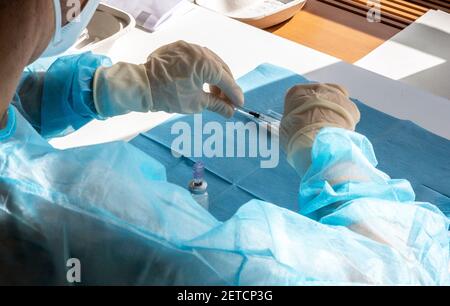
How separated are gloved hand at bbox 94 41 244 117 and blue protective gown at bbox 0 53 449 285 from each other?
27 cm

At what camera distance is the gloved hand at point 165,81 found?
4.02ft

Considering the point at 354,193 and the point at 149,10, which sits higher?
the point at 354,193

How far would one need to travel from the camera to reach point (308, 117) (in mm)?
1165

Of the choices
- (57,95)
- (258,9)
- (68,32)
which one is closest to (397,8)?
(258,9)

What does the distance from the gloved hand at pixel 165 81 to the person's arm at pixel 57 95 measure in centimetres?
2

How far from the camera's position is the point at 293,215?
926 mm

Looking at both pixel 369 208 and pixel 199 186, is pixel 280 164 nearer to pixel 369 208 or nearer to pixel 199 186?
pixel 199 186

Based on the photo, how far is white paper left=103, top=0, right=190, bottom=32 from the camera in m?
1.80

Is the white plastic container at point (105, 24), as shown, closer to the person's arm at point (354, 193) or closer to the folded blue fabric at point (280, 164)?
the folded blue fabric at point (280, 164)

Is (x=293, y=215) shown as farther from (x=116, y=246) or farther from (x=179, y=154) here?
(x=179, y=154)

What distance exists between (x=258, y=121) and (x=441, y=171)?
1.30 feet

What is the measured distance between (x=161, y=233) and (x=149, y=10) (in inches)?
43.7

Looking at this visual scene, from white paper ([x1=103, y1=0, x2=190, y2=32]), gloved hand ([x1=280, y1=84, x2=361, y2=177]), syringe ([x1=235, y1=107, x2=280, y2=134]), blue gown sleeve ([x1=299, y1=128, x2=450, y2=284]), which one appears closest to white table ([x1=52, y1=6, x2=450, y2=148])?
white paper ([x1=103, y1=0, x2=190, y2=32])

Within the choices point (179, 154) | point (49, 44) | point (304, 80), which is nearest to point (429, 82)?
point (304, 80)
